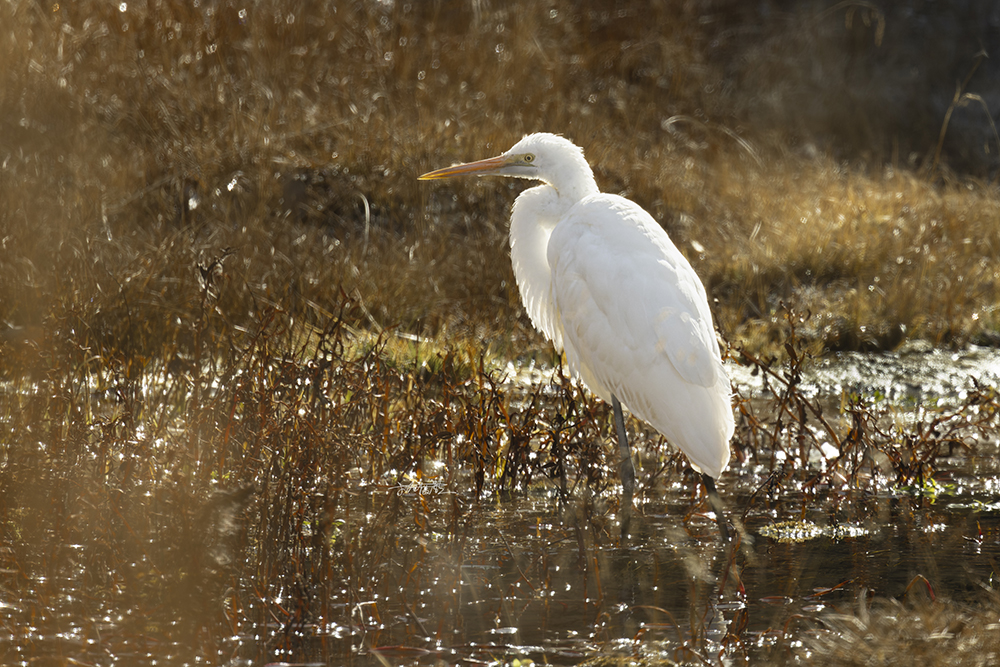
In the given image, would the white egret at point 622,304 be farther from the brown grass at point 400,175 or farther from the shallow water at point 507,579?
the brown grass at point 400,175

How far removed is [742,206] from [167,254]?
4811mm

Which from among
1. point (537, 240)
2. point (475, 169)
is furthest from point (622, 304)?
point (475, 169)

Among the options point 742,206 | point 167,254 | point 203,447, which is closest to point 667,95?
point 742,206

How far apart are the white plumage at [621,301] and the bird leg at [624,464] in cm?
1

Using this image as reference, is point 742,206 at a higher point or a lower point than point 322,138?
lower

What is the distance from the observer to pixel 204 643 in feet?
8.07

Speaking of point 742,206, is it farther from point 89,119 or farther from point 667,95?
point 89,119

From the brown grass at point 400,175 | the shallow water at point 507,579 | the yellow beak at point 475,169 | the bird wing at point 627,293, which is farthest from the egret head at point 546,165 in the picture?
the shallow water at point 507,579

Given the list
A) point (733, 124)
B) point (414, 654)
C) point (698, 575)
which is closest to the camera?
point (414, 654)

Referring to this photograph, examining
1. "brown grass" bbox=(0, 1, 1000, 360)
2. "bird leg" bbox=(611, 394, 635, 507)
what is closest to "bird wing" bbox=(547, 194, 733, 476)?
"bird leg" bbox=(611, 394, 635, 507)

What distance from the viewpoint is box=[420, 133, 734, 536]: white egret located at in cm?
344

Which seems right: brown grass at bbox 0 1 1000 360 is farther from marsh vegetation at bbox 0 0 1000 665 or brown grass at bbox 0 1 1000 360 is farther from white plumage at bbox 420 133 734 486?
white plumage at bbox 420 133 734 486

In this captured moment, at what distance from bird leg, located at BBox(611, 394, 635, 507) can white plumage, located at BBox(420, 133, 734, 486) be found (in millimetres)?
15

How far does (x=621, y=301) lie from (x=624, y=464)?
607 millimetres
